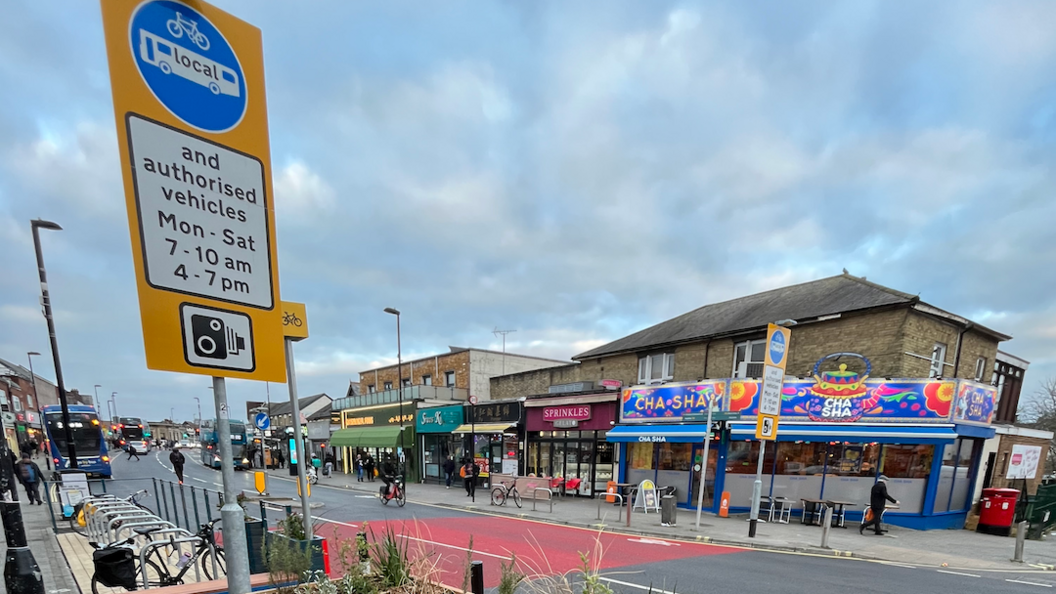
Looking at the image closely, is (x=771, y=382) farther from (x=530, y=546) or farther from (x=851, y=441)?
(x=530, y=546)

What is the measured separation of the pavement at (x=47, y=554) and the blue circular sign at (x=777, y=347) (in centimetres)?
1305

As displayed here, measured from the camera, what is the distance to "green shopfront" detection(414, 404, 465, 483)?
84.8 ft

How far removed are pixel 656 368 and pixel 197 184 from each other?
19.2 m

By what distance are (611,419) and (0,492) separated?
53.5ft

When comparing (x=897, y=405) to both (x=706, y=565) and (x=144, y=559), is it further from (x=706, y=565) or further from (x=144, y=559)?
(x=144, y=559)

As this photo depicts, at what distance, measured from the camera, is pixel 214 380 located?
213 cm

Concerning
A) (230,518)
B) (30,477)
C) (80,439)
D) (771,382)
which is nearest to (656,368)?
(771,382)

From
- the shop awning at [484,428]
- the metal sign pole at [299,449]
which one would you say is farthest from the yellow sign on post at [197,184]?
the shop awning at [484,428]

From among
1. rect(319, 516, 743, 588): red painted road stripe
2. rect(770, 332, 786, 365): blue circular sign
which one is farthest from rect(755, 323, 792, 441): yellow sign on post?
rect(319, 516, 743, 588): red painted road stripe

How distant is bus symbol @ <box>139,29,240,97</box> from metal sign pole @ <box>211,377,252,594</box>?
1.30 metres

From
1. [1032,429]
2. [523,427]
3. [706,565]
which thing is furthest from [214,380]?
[1032,429]

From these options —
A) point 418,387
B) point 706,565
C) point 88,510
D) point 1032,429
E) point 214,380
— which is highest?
point 418,387

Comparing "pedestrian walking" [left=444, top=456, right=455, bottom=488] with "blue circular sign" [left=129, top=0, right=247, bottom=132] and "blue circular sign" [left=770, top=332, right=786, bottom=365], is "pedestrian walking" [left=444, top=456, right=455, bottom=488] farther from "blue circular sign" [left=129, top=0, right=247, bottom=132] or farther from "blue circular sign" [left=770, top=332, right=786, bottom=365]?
"blue circular sign" [left=129, top=0, right=247, bottom=132]

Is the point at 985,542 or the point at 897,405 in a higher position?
the point at 897,405
